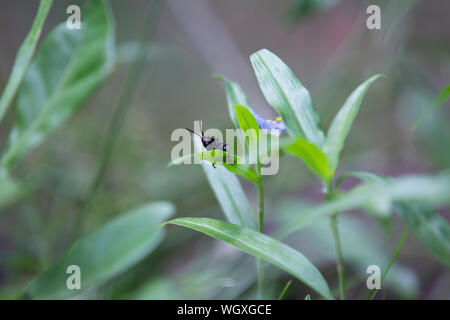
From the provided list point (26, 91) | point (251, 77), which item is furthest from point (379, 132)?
point (26, 91)

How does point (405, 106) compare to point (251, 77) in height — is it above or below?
below

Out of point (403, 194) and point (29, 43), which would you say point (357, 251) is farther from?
point (29, 43)

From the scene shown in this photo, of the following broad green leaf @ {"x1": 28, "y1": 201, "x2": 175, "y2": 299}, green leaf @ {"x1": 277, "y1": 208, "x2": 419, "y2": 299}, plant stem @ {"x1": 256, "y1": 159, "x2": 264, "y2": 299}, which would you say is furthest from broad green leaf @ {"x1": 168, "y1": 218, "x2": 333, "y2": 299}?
green leaf @ {"x1": 277, "y1": 208, "x2": 419, "y2": 299}

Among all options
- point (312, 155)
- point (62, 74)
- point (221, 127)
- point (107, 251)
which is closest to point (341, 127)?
point (312, 155)

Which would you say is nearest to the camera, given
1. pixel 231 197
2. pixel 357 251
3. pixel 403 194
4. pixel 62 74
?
pixel 403 194

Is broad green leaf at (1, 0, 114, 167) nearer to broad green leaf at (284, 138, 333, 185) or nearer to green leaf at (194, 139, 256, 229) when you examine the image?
green leaf at (194, 139, 256, 229)

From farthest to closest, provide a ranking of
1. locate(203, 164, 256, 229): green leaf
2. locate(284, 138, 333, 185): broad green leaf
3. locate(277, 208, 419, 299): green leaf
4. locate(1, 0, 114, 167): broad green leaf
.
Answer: locate(277, 208, 419, 299): green leaf, locate(1, 0, 114, 167): broad green leaf, locate(203, 164, 256, 229): green leaf, locate(284, 138, 333, 185): broad green leaf

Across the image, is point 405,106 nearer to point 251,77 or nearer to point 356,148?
point 356,148
